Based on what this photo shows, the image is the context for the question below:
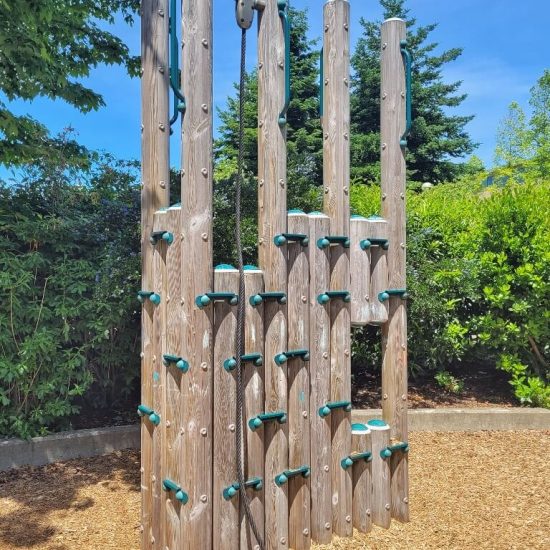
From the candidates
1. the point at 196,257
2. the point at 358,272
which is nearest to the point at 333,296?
the point at 358,272

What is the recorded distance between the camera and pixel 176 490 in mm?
2318

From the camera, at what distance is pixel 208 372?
90.6 inches

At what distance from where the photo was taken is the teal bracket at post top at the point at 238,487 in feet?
7.69

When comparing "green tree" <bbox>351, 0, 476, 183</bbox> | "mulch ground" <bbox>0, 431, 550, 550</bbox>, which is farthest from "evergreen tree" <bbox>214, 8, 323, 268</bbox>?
"mulch ground" <bbox>0, 431, 550, 550</bbox>

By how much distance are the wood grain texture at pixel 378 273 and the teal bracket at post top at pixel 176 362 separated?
113 centimetres

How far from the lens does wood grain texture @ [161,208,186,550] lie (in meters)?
2.32

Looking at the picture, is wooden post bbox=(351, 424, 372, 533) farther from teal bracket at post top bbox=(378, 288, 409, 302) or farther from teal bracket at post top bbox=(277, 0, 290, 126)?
teal bracket at post top bbox=(277, 0, 290, 126)

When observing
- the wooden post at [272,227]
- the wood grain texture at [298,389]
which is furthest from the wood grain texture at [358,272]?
the wooden post at [272,227]

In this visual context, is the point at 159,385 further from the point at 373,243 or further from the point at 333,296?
the point at 373,243

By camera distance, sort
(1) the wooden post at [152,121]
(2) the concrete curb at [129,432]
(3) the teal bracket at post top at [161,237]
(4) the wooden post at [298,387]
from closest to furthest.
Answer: (3) the teal bracket at post top at [161,237]
(1) the wooden post at [152,121]
(4) the wooden post at [298,387]
(2) the concrete curb at [129,432]

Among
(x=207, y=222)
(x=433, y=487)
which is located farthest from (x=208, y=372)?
(x=433, y=487)

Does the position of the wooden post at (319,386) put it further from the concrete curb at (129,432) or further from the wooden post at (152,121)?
the concrete curb at (129,432)

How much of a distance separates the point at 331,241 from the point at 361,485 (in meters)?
1.36

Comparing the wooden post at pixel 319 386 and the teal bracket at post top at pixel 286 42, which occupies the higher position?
the teal bracket at post top at pixel 286 42
